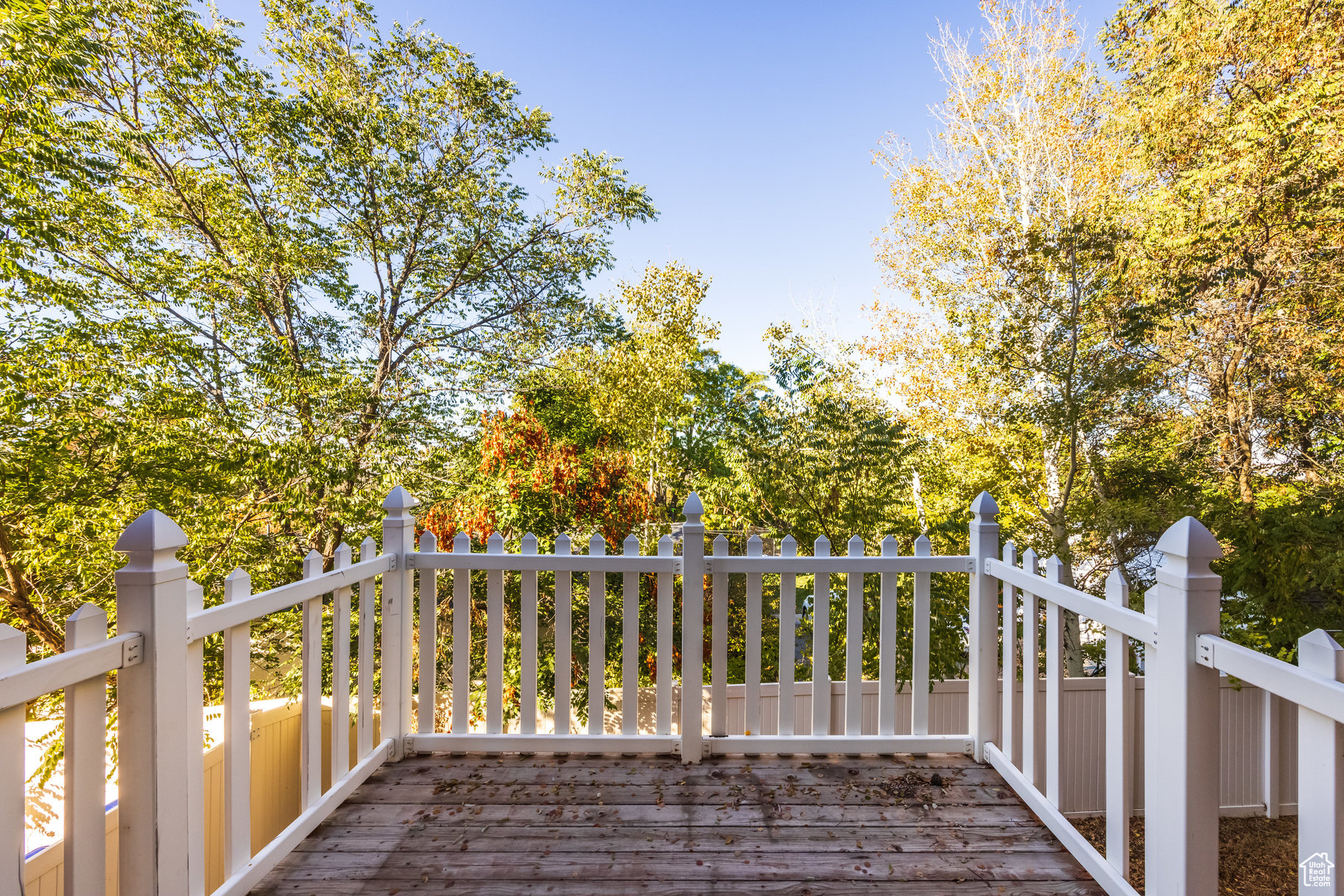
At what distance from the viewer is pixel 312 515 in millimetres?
6418

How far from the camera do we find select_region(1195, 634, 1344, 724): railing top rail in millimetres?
980

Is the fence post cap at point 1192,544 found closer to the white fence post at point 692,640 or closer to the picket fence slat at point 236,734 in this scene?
the white fence post at point 692,640

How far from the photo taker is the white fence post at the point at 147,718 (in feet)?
4.17

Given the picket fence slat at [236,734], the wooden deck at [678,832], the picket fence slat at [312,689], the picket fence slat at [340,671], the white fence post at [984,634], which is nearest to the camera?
the picket fence slat at [236,734]

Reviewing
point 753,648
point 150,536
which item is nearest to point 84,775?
point 150,536

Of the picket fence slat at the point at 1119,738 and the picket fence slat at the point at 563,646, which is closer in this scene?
the picket fence slat at the point at 1119,738

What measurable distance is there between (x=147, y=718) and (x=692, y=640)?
5.73 ft

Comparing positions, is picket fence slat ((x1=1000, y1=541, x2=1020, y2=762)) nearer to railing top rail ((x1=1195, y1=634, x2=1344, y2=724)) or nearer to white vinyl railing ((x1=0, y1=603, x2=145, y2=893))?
railing top rail ((x1=1195, y1=634, x2=1344, y2=724))

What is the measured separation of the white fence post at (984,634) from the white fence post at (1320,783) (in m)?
1.38

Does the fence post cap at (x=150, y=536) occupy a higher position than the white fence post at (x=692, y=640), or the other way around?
the fence post cap at (x=150, y=536)

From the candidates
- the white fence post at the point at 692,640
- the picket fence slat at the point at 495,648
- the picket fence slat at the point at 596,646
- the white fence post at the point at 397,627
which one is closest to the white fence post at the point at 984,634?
the white fence post at the point at 692,640

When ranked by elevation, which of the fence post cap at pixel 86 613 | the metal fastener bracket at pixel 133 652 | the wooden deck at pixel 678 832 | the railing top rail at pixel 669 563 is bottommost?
the wooden deck at pixel 678 832

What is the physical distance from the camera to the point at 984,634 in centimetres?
246

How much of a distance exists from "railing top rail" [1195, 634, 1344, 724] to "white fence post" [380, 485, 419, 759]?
2.61 meters
